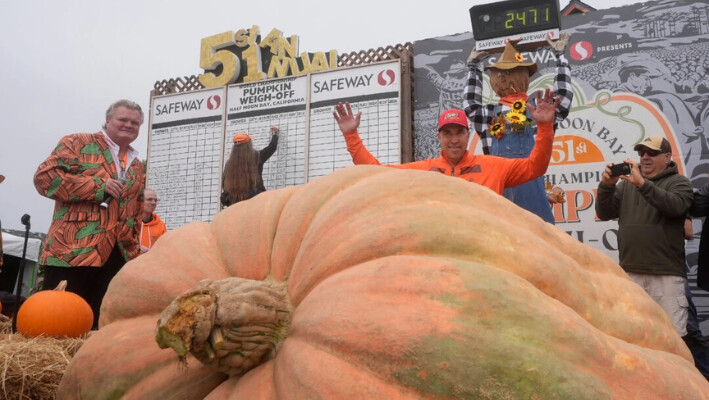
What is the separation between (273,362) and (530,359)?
1.71ft

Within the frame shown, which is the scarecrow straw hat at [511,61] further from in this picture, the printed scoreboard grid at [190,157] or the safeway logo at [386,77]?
the printed scoreboard grid at [190,157]

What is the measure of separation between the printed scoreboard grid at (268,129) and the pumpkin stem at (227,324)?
17.1 feet

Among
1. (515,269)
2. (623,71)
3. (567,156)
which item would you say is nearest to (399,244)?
(515,269)

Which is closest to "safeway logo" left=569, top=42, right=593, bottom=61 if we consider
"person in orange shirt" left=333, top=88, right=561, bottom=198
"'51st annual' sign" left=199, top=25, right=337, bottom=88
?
"person in orange shirt" left=333, top=88, right=561, bottom=198

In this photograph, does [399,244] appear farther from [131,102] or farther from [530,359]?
[131,102]

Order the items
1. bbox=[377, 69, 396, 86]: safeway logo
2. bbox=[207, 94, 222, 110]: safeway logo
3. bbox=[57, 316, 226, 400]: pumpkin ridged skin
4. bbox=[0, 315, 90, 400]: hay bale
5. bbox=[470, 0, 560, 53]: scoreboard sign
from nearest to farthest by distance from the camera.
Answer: bbox=[57, 316, 226, 400]: pumpkin ridged skin → bbox=[0, 315, 90, 400]: hay bale → bbox=[470, 0, 560, 53]: scoreboard sign → bbox=[377, 69, 396, 86]: safeway logo → bbox=[207, 94, 222, 110]: safeway logo

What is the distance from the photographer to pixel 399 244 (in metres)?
1.13

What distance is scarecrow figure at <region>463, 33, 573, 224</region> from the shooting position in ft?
12.0

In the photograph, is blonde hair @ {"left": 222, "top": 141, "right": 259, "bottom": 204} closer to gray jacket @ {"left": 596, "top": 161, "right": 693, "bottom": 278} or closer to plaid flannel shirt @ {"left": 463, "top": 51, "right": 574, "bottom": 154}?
plaid flannel shirt @ {"left": 463, "top": 51, "right": 574, "bottom": 154}

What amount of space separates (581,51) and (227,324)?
5236mm

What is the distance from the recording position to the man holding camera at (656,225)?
3.49 meters

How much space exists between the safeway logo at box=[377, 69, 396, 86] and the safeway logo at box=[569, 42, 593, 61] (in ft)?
6.36

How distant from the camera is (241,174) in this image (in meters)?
4.34

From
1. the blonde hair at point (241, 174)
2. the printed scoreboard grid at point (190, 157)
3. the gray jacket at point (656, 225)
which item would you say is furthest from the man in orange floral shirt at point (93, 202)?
the printed scoreboard grid at point (190, 157)
